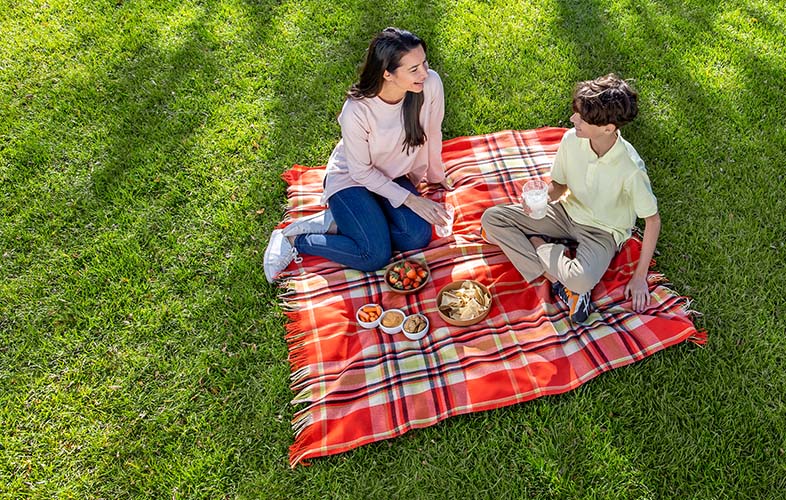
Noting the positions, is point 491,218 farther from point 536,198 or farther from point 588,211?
point 588,211

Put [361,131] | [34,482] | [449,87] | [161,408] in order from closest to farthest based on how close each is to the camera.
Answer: [34,482]
[161,408]
[361,131]
[449,87]

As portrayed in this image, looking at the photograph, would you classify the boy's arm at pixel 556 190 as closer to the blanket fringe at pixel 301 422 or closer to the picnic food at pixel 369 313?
the picnic food at pixel 369 313

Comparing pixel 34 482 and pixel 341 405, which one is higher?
pixel 341 405

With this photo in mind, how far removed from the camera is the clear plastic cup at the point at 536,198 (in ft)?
11.2

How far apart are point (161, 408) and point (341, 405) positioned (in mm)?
1057

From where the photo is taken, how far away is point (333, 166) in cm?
394

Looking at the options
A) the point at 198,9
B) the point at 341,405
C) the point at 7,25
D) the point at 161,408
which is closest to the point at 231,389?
the point at 161,408

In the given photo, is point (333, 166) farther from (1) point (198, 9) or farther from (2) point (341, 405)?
(1) point (198, 9)

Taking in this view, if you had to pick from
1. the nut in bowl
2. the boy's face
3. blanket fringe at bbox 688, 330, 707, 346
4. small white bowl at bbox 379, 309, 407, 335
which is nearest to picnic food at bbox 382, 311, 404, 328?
small white bowl at bbox 379, 309, 407, 335

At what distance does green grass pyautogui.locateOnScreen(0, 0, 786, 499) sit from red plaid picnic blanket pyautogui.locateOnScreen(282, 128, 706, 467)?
0.11 m

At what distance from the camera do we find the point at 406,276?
3.68m

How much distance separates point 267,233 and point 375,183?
98 centimetres

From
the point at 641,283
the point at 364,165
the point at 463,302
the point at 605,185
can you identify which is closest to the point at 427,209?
the point at 364,165

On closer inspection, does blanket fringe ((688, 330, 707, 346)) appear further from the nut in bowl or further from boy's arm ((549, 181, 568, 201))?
the nut in bowl
